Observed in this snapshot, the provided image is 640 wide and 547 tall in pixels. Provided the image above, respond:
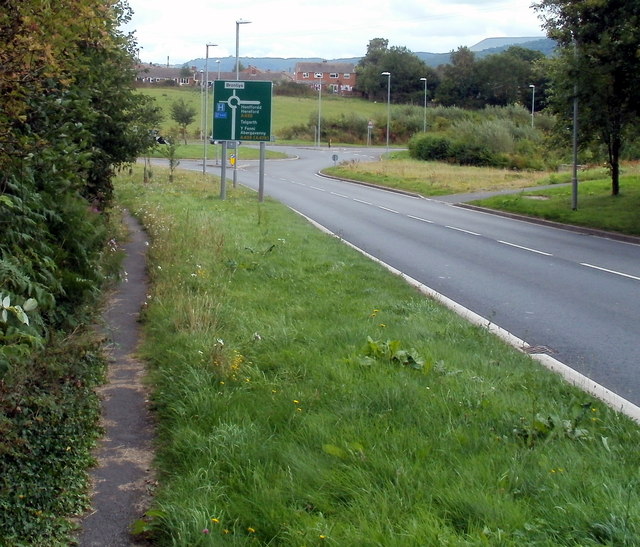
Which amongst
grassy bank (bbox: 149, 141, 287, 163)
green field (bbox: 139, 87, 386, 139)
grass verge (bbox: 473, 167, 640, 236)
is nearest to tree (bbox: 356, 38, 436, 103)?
green field (bbox: 139, 87, 386, 139)

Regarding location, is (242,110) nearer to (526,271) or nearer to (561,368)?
(526,271)

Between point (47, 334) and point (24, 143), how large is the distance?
1.37 meters

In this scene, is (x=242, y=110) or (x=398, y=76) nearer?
(x=242, y=110)

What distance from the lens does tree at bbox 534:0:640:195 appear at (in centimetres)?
2298

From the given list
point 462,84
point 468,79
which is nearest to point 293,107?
point 462,84

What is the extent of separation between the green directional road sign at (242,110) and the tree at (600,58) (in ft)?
29.7

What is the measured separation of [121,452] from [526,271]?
37.3ft

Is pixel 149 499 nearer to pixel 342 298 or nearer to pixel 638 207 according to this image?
pixel 342 298

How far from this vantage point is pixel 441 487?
445 centimetres

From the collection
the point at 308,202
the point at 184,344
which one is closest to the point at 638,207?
the point at 308,202

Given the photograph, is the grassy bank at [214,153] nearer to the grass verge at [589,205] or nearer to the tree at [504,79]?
the tree at [504,79]

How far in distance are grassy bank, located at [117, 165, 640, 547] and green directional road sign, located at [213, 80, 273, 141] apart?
19.1 metres

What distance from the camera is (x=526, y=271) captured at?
623 inches

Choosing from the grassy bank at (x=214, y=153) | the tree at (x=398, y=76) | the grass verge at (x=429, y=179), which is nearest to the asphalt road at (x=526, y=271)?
the grass verge at (x=429, y=179)
